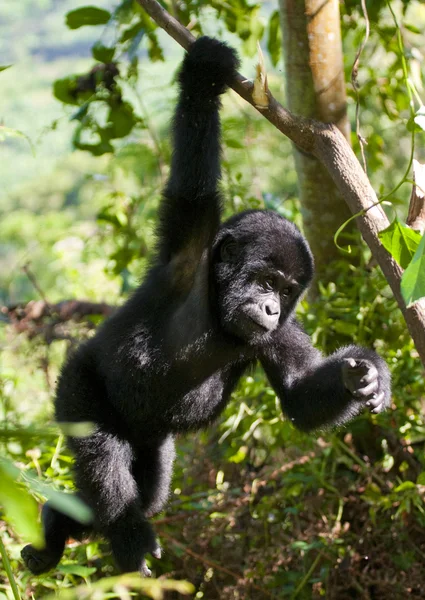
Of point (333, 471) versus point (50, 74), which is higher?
point (333, 471)

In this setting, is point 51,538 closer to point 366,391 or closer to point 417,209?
point 366,391

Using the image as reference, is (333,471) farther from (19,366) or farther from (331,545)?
(19,366)

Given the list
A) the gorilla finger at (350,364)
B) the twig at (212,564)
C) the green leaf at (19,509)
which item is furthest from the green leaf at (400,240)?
the twig at (212,564)

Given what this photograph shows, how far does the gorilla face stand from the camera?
3088 mm

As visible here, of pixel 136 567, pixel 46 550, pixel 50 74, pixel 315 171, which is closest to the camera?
pixel 136 567

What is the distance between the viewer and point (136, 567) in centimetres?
282

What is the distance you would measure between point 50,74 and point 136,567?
2159 cm

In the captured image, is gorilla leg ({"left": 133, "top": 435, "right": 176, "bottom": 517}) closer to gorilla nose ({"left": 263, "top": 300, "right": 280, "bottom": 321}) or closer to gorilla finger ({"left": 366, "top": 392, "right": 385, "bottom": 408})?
gorilla nose ({"left": 263, "top": 300, "right": 280, "bottom": 321})

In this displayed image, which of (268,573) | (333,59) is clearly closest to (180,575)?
(268,573)

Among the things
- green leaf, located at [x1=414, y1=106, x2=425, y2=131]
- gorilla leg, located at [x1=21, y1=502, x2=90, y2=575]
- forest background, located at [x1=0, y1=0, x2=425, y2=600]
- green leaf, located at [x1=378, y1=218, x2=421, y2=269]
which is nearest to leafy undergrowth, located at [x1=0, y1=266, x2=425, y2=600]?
forest background, located at [x1=0, y1=0, x2=425, y2=600]

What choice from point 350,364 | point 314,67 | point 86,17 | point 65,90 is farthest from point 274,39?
point 350,364

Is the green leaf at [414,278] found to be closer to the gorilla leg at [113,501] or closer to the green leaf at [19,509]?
the green leaf at [19,509]

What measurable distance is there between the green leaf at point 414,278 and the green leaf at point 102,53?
291 cm

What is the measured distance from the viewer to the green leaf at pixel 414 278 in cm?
169
